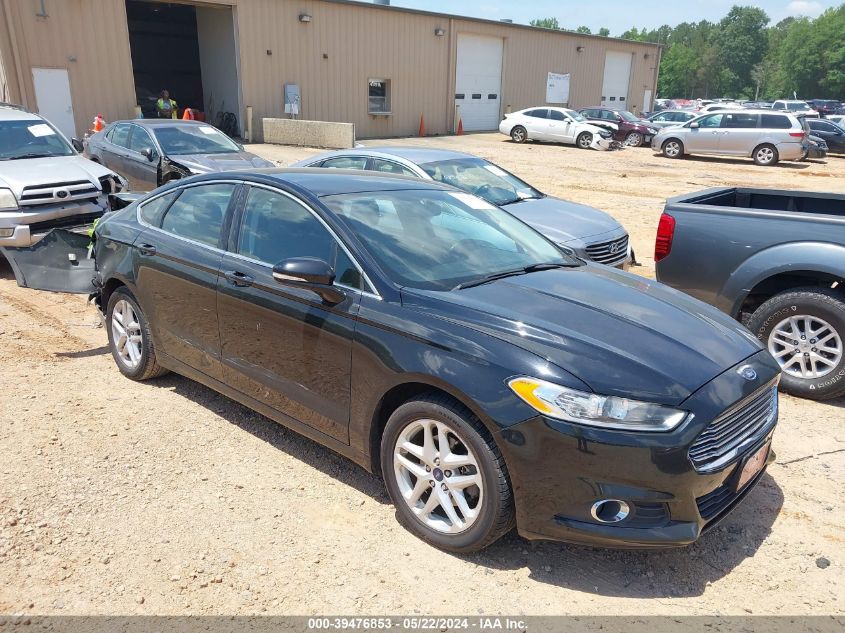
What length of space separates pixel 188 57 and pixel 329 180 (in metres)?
30.8

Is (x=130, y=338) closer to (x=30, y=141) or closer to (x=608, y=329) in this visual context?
(x=608, y=329)

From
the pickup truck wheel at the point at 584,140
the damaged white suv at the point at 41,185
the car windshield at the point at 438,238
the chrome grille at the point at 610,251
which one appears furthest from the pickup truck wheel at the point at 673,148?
the car windshield at the point at 438,238

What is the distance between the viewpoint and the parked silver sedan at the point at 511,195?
7109 mm

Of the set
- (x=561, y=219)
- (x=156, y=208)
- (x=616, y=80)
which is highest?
(x=616, y=80)

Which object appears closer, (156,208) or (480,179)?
(156,208)

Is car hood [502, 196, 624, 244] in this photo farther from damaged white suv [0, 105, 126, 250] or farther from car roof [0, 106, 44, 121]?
car roof [0, 106, 44, 121]

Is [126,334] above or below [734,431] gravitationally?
below

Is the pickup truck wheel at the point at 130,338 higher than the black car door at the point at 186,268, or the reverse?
the black car door at the point at 186,268

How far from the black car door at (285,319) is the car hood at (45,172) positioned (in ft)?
16.2

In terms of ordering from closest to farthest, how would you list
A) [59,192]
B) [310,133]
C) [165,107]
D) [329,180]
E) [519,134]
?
[329,180], [59,192], [165,107], [310,133], [519,134]

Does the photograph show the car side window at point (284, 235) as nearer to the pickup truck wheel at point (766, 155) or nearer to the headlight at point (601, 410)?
the headlight at point (601, 410)

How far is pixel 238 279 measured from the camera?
3895 mm

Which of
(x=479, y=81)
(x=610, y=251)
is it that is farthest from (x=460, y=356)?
(x=479, y=81)

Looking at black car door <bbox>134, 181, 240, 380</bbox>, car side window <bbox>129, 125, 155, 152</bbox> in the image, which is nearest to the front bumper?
black car door <bbox>134, 181, 240, 380</bbox>
